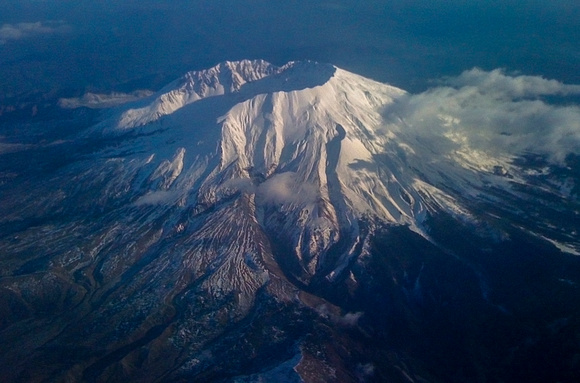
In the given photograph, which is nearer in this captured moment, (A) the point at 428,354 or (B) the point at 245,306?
(A) the point at 428,354

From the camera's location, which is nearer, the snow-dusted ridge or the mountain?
the mountain

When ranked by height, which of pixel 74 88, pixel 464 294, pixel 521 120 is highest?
pixel 521 120

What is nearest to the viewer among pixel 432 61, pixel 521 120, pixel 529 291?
pixel 529 291

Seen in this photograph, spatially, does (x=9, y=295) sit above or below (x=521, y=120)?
below

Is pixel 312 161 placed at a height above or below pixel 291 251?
above

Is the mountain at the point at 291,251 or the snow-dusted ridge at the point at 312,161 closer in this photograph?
the mountain at the point at 291,251

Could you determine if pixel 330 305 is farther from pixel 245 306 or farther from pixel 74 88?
pixel 74 88

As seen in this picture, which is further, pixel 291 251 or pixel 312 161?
pixel 312 161

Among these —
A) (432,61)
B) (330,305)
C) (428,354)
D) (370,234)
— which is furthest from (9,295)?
(432,61)
